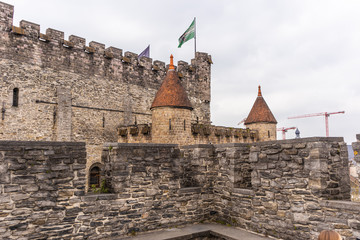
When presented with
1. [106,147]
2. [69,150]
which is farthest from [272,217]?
[69,150]

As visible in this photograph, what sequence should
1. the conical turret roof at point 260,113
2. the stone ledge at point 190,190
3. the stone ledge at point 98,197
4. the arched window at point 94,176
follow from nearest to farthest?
the stone ledge at point 98,197
the stone ledge at point 190,190
the arched window at point 94,176
the conical turret roof at point 260,113

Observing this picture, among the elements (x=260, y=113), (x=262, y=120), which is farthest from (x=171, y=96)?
(x=260, y=113)

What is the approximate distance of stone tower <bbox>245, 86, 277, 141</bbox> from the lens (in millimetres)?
22594

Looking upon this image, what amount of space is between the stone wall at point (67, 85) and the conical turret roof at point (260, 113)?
8.02 m

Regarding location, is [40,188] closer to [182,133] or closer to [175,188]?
[175,188]

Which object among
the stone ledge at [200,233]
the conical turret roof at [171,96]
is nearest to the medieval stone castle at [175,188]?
the stone ledge at [200,233]

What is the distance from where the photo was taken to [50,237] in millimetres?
5254

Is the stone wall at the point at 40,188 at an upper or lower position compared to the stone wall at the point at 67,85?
lower

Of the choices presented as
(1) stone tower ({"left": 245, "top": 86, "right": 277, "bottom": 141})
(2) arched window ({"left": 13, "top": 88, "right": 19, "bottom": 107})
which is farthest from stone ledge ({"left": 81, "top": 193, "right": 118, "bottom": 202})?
(1) stone tower ({"left": 245, "top": 86, "right": 277, "bottom": 141})

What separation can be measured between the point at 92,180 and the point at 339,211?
1514cm

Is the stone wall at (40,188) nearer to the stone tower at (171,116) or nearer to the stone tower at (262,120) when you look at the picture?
the stone tower at (171,116)

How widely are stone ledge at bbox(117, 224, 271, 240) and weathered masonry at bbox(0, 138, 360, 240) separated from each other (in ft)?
0.65

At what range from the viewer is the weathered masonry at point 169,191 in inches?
198

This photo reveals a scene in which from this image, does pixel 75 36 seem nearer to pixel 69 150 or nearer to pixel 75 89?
pixel 75 89
